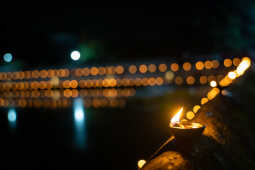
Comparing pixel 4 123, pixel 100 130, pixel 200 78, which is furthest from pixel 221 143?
pixel 200 78

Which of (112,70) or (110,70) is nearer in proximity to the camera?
(112,70)

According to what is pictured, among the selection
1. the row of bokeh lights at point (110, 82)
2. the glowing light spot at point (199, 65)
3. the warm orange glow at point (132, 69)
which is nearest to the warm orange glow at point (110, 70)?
the row of bokeh lights at point (110, 82)

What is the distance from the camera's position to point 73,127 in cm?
865

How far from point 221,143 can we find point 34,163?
4.50m

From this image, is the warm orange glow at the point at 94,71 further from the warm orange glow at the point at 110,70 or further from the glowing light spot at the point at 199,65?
the glowing light spot at the point at 199,65

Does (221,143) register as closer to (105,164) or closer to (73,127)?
(105,164)

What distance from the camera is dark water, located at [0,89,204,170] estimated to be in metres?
5.61

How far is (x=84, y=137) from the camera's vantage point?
24.2 feet

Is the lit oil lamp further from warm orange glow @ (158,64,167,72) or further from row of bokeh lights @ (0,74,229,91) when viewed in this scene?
warm orange glow @ (158,64,167,72)

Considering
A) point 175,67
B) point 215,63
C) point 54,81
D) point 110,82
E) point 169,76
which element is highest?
point 215,63

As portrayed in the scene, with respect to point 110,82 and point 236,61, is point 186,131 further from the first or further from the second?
point 110,82

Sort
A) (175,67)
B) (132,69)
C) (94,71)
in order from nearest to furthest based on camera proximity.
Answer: (175,67)
(132,69)
(94,71)

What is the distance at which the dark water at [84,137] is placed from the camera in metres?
5.61

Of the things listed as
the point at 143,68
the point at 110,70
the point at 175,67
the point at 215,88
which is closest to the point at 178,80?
the point at 175,67
